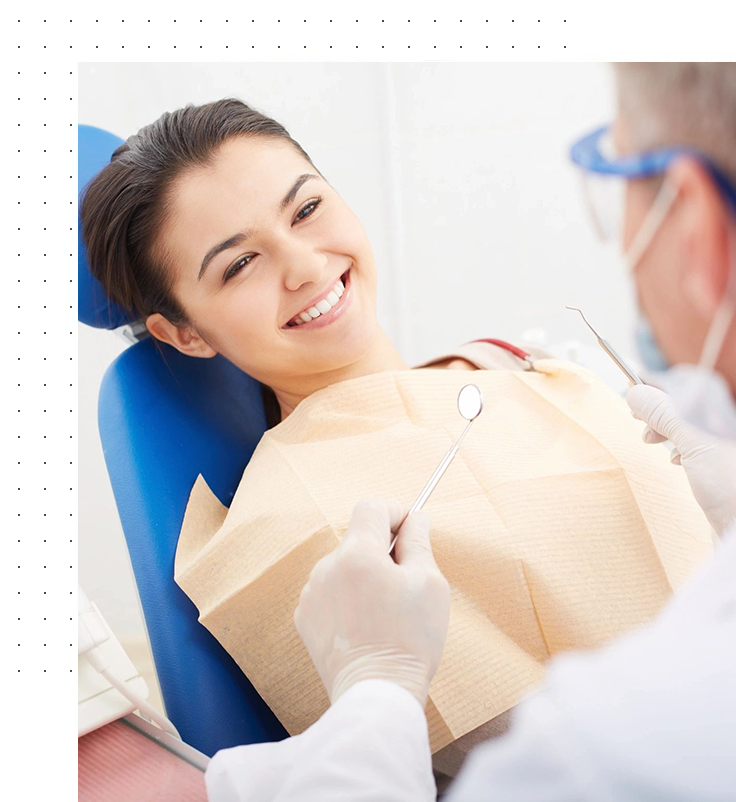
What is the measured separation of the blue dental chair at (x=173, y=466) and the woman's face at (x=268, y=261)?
125 mm

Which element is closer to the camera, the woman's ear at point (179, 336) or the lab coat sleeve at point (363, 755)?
the lab coat sleeve at point (363, 755)

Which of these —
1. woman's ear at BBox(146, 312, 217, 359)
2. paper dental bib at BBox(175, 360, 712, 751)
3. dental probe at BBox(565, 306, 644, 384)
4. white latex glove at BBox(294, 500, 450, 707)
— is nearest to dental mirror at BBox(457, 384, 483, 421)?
paper dental bib at BBox(175, 360, 712, 751)

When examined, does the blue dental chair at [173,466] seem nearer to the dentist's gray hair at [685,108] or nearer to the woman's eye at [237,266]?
the woman's eye at [237,266]

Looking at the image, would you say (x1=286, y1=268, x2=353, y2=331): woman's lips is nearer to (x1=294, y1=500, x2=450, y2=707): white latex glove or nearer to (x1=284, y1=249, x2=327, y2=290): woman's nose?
(x1=284, y1=249, x2=327, y2=290): woman's nose

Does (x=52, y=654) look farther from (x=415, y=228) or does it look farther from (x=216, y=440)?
(x=415, y=228)

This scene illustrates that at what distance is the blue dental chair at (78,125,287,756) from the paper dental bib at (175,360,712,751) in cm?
5

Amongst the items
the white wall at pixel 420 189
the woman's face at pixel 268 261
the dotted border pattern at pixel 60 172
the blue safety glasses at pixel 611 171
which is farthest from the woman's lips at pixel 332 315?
the blue safety glasses at pixel 611 171

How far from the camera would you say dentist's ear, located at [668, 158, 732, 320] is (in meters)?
0.48

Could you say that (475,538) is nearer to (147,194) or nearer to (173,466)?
(173,466)

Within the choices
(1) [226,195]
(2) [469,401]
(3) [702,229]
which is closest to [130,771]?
(2) [469,401]

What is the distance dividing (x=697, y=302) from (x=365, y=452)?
598 millimetres

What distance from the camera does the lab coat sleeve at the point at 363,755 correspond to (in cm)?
59

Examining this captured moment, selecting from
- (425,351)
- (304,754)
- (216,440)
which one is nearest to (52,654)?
(304,754)

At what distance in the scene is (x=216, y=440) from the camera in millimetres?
1246
